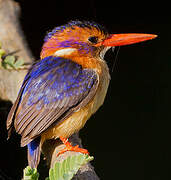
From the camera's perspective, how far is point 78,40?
298 centimetres

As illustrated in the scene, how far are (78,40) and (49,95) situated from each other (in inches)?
18.8

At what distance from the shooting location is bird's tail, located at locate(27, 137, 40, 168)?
104 inches

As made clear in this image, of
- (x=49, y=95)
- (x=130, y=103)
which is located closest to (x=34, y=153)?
(x=49, y=95)

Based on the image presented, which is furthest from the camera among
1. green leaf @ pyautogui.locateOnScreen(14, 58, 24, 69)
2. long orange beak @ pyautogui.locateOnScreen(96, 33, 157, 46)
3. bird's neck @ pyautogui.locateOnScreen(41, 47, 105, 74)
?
green leaf @ pyautogui.locateOnScreen(14, 58, 24, 69)

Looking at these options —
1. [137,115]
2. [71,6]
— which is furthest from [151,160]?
[71,6]

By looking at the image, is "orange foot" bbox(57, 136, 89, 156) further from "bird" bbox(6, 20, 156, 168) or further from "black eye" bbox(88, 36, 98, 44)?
"black eye" bbox(88, 36, 98, 44)

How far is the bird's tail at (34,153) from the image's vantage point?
2.65 meters

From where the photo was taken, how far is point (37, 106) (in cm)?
271

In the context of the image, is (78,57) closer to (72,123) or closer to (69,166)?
(72,123)

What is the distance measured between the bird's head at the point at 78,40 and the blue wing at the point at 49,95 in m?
0.11

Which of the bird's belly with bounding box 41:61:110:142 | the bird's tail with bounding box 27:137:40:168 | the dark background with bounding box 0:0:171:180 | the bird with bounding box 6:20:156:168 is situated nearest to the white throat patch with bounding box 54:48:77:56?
the bird with bounding box 6:20:156:168

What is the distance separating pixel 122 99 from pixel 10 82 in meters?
1.72

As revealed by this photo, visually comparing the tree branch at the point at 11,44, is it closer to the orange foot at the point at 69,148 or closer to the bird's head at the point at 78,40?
the orange foot at the point at 69,148

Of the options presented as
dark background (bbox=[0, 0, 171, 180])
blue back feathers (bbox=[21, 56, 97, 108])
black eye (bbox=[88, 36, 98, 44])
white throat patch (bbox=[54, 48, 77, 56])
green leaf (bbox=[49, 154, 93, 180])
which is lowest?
dark background (bbox=[0, 0, 171, 180])
